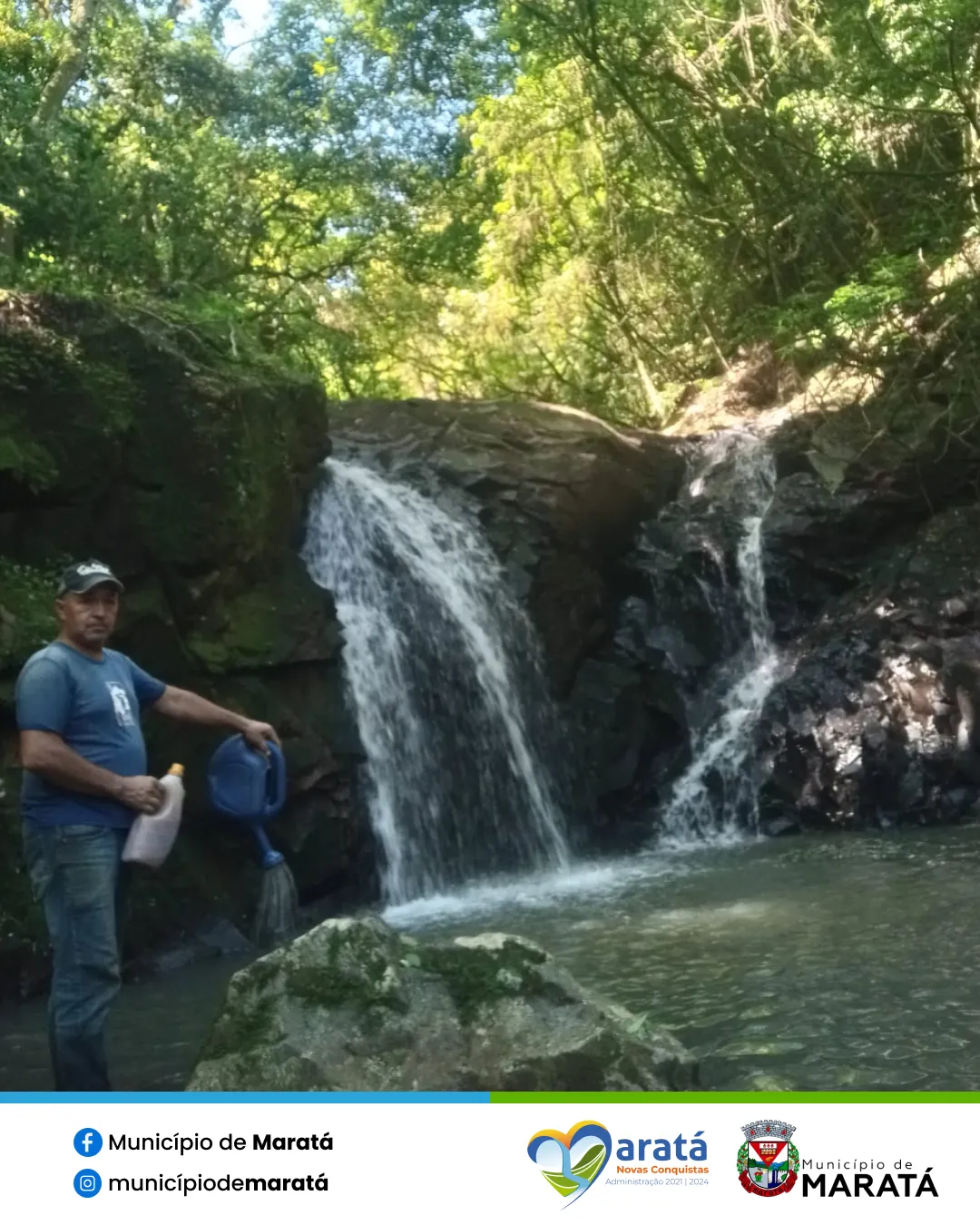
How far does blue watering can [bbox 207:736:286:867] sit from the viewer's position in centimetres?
411

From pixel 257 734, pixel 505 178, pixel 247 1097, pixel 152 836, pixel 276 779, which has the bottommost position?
pixel 247 1097

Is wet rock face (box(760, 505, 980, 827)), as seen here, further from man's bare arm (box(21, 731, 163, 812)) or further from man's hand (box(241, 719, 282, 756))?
man's bare arm (box(21, 731, 163, 812))

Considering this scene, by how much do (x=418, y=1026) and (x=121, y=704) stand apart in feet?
4.00

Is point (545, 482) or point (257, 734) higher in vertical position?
point (545, 482)

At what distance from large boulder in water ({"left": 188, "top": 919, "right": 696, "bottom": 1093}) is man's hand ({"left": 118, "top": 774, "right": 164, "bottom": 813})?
600mm

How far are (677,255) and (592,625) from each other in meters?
6.48

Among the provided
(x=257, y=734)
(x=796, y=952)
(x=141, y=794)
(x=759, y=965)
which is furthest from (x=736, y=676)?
(x=141, y=794)

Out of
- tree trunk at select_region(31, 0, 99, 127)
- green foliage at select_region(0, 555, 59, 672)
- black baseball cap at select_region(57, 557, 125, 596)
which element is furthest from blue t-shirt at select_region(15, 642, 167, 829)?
tree trunk at select_region(31, 0, 99, 127)

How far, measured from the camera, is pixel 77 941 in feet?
11.7

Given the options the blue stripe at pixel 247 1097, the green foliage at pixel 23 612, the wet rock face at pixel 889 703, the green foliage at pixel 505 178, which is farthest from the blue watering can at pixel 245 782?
the wet rock face at pixel 889 703

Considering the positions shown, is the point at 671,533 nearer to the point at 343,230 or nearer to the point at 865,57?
the point at 865,57

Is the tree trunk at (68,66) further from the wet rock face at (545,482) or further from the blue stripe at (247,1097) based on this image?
the blue stripe at (247,1097)

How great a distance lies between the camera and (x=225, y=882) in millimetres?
7625
